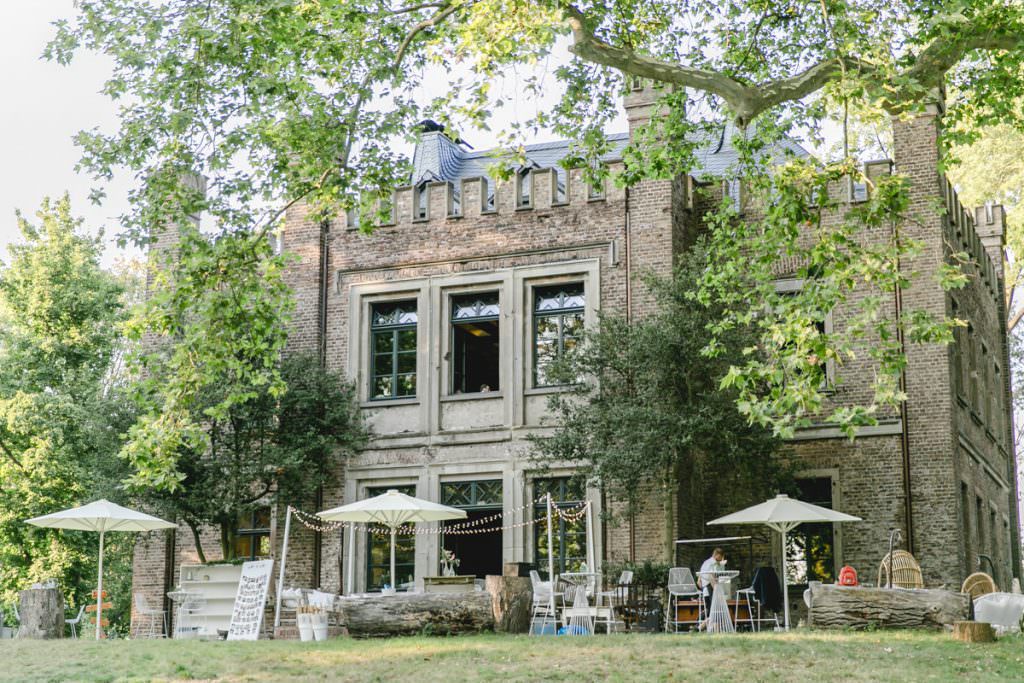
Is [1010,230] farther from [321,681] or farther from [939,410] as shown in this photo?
[321,681]

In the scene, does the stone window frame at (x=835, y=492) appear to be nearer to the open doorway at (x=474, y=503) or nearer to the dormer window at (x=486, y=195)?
the open doorway at (x=474, y=503)

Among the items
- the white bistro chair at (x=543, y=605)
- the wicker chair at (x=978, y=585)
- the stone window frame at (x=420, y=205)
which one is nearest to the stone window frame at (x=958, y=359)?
the wicker chair at (x=978, y=585)

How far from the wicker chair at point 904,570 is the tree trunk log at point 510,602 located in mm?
5490

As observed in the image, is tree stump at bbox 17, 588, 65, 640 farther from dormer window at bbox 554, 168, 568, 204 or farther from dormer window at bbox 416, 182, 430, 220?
dormer window at bbox 554, 168, 568, 204

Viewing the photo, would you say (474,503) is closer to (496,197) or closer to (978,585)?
(496,197)

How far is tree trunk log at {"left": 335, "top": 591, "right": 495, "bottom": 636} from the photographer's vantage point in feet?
55.6

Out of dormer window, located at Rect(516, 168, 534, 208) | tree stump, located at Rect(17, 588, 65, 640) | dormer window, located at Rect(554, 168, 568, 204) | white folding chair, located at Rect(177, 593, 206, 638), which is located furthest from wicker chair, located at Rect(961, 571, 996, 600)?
tree stump, located at Rect(17, 588, 65, 640)

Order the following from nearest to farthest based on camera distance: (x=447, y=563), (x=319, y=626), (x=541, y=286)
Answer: (x=319, y=626)
(x=447, y=563)
(x=541, y=286)

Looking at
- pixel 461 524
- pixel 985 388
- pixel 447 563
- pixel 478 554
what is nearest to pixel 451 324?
pixel 461 524

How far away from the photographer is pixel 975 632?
14.5 meters

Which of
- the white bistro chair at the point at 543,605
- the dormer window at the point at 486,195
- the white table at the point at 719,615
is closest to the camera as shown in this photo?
the white table at the point at 719,615

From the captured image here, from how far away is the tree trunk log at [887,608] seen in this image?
15.9 metres

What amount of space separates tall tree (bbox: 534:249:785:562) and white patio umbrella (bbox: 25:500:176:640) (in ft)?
19.8

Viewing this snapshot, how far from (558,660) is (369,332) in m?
11.2
